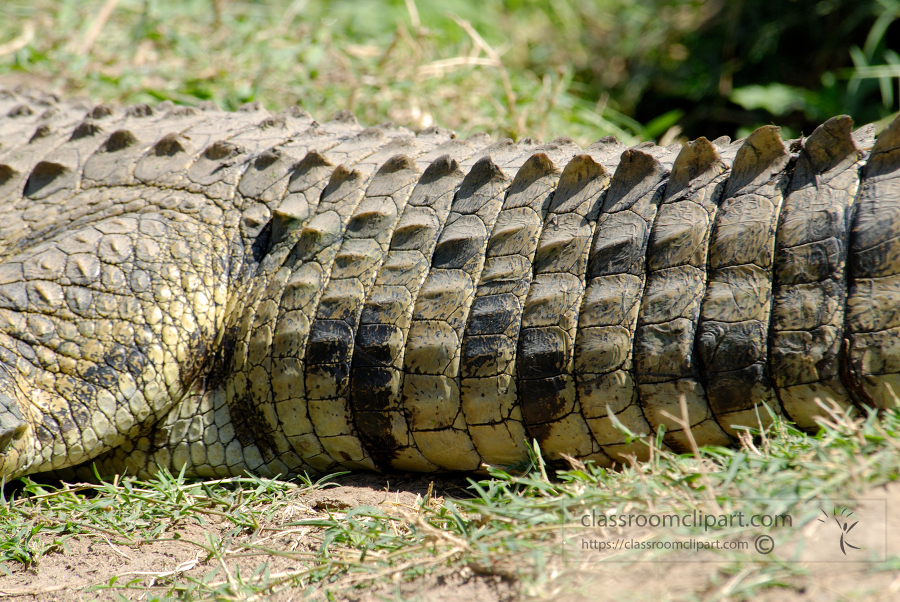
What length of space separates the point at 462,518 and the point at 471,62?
3050 millimetres

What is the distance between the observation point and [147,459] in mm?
2340

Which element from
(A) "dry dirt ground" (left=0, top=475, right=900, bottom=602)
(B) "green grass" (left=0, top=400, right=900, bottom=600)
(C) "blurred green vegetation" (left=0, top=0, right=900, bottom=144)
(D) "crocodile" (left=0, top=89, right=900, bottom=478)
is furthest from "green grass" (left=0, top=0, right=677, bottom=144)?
(A) "dry dirt ground" (left=0, top=475, right=900, bottom=602)

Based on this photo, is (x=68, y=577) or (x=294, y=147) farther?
(x=294, y=147)

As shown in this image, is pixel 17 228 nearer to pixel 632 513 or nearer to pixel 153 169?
pixel 153 169

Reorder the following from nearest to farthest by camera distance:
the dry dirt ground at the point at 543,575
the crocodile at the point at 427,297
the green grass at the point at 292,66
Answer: the dry dirt ground at the point at 543,575, the crocodile at the point at 427,297, the green grass at the point at 292,66

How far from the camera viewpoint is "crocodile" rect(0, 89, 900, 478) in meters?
1.76

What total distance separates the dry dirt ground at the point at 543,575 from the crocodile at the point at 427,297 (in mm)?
334

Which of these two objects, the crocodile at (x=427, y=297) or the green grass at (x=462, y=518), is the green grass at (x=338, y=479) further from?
the crocodile at (x=427, y=297)

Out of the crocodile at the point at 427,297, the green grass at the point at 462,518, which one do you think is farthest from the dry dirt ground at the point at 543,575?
the crocodile at the point at 427,297

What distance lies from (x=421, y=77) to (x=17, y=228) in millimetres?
2691

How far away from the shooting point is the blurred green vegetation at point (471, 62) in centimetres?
434

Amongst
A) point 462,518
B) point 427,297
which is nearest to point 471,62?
point 427,297

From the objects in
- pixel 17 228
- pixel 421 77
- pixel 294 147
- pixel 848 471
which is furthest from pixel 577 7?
pixel 848 471

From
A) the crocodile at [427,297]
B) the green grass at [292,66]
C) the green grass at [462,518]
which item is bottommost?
the green grass at [462,518]
